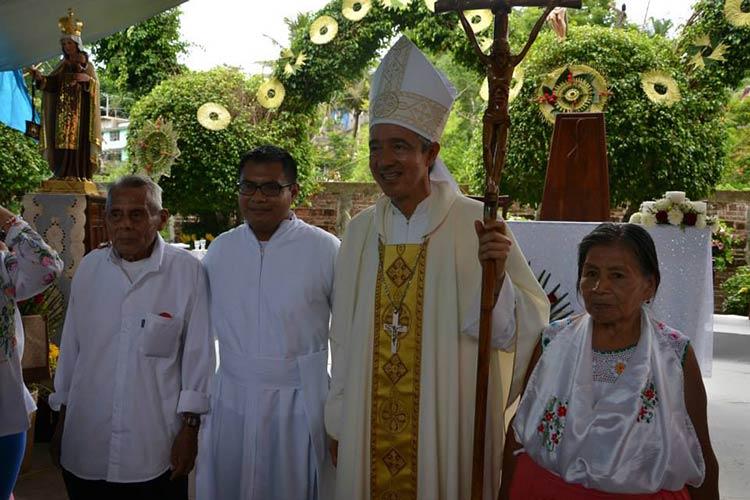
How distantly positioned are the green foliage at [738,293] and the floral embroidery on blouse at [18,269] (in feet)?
30.3

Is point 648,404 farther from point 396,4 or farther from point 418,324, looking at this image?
point 396,4

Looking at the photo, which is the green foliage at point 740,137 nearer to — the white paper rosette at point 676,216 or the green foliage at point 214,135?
the green foliage at point 214,135

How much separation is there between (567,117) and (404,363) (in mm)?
3188

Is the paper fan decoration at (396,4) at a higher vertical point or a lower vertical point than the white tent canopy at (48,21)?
higher

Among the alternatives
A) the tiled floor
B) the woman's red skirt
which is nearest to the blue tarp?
the tiled floor

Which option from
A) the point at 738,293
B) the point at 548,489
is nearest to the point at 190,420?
the point at 548,489

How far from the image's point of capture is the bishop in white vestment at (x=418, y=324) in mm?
2246

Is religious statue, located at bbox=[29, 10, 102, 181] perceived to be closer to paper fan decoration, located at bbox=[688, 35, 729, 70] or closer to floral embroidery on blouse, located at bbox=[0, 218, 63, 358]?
floral embroidery on blouse, located at bbox=[0, 218, 63, 358]

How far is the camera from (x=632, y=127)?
870 centimetres

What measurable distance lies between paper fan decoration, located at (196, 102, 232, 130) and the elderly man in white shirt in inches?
364

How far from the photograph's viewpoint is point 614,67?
8.84m

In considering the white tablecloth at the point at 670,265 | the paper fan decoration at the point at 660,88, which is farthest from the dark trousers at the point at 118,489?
the paper fan decoration at the point at 660,88

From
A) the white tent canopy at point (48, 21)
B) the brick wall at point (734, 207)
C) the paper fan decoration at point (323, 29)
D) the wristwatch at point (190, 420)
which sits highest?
the paper fan decoration at point (323, 29)

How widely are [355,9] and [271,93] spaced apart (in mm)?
2090
